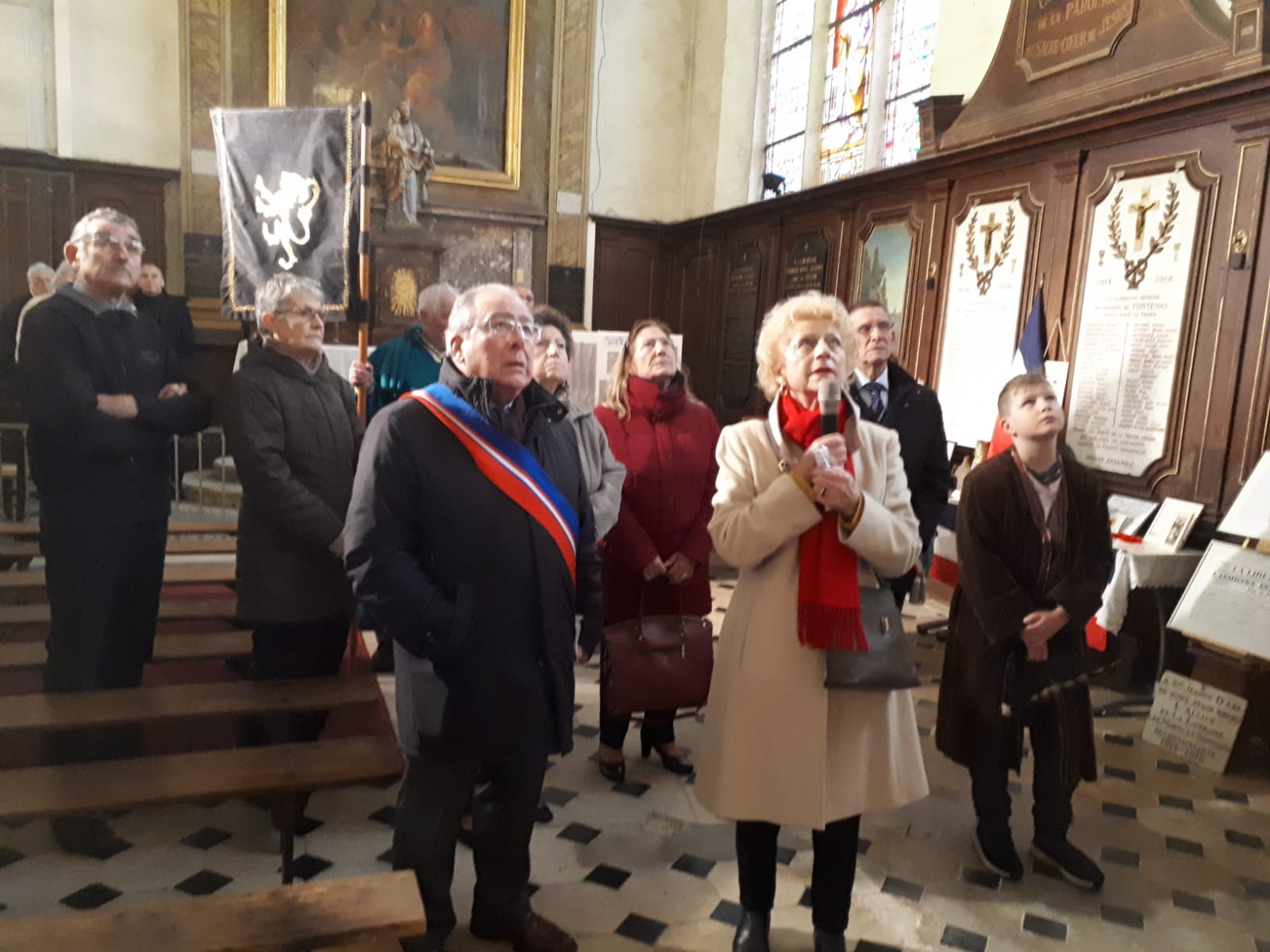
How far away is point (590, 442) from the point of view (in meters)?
2.75

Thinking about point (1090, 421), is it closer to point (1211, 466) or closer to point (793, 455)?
point (1211, 466)

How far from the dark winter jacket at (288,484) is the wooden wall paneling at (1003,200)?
4.08m

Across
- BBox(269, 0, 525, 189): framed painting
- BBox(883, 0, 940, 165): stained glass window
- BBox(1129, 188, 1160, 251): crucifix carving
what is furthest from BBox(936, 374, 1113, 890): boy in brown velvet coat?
BBox(269, 0, 525, 189): framed painting

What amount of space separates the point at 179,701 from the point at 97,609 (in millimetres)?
437

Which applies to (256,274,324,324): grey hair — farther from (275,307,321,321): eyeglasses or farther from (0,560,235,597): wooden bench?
(0,560,235,597): wooden bench

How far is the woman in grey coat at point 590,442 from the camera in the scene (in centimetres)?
272

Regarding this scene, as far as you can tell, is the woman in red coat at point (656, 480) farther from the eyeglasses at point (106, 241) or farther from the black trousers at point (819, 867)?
the eyeglasses at point (106, 241)

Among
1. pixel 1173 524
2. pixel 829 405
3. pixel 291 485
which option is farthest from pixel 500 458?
pixel 1173 524

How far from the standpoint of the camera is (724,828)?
2854 mm

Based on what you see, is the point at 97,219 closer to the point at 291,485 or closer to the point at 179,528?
the point at 291,485

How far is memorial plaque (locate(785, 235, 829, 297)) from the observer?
740 cm

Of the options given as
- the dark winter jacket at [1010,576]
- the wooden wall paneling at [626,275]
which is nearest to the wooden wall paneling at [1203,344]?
the dark winter jacket at [1010,576]

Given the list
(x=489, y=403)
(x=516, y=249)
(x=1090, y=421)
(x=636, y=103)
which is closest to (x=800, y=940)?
(x=489, y=403)

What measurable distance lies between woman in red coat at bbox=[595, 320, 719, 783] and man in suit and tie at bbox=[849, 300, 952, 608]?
69 centimetres
